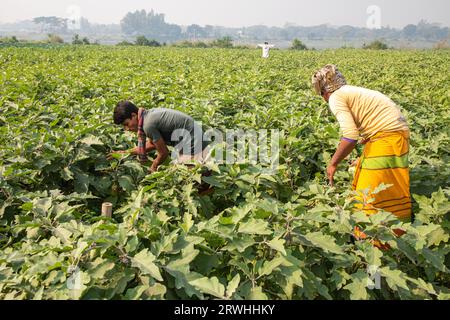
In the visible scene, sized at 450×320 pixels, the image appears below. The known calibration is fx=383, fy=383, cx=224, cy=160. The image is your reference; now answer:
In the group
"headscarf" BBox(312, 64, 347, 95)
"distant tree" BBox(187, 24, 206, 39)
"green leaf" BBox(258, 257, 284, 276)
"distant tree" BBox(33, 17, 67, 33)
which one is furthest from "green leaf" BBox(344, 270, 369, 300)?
"distant tree" BBox(187, 24, 206, 39)

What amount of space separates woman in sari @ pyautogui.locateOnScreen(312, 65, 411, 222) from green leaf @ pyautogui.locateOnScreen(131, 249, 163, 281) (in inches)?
70.4

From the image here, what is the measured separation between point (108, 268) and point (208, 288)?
0.47 metres

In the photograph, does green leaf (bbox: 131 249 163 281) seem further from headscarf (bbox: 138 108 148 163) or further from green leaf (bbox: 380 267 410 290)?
headscarf (bbox: 138 108 148 163)

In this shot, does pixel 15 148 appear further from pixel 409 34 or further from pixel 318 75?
pixel 409 34

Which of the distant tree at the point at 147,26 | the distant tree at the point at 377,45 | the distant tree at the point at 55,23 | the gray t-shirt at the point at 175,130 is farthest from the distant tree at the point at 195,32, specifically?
the gray t-shirt at the point at 175,130

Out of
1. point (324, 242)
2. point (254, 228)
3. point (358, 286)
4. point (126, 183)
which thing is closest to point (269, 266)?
point (254, 228)

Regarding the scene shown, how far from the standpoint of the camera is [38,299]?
1.65 m

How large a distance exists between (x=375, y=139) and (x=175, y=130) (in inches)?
72.8

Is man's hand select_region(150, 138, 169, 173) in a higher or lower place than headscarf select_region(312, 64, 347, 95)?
lower

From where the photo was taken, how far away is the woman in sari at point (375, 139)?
9.68 feet

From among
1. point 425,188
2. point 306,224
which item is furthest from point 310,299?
point 425,188

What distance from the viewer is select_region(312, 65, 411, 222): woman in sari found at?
116 inches

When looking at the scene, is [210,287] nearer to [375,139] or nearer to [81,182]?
[375,139]

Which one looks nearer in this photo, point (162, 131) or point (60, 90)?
point (162, 131)
